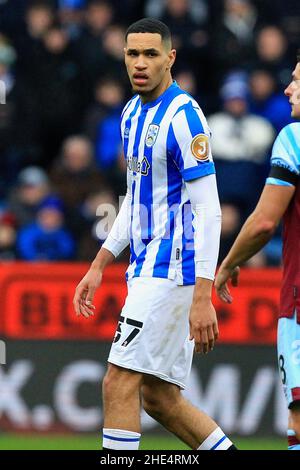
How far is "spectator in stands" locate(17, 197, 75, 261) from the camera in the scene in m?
11.7

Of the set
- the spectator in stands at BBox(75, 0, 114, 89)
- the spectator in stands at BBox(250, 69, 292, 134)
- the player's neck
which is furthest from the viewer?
the spectator in stands at BBox(75, 0, 114, 89)

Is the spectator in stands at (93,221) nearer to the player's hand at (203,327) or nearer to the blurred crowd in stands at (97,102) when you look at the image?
the blurred crowd in stands at (97,102)

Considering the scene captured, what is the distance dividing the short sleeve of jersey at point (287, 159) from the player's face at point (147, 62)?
107cm

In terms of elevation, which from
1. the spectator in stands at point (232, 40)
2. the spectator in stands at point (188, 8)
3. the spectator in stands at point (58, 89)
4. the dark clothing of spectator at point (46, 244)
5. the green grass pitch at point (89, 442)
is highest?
the spectator in stands at point (188, 8)

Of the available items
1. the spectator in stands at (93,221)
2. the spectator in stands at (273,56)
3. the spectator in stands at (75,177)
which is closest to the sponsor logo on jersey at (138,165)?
the spectator in stands at (93,221)

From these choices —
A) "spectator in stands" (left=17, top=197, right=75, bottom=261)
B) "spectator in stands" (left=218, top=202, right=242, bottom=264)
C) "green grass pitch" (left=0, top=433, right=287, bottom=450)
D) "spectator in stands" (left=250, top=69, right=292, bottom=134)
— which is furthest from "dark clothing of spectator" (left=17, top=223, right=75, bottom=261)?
"spectator in stands" (left=250, top=69, right=292, bottom=134)

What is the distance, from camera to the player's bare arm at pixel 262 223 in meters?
5.89

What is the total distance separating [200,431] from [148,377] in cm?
42

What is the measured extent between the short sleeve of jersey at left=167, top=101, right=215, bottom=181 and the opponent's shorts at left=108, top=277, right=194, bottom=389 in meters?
0.62

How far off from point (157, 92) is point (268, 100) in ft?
21.5

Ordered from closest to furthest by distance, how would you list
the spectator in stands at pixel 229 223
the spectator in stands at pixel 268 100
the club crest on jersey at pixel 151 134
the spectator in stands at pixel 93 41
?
the club crest on jersey at pixel 151 134 → the spectator in stands at pixel 229 223 → the spectator in stands at pixel 268 100 → the spectator in stands at pixel 93 41

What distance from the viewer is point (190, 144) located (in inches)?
258
